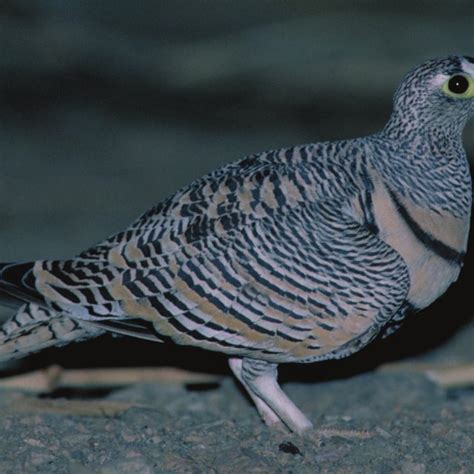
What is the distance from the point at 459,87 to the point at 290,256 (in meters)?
1.17

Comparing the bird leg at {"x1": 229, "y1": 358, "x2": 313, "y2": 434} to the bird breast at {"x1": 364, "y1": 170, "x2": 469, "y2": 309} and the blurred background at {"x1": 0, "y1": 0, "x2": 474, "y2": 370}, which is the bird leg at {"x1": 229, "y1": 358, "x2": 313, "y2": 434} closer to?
the bird breast at {"x1": 364, "y1": 170, "x2": 469, "y2": 309}

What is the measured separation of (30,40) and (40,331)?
890 cm

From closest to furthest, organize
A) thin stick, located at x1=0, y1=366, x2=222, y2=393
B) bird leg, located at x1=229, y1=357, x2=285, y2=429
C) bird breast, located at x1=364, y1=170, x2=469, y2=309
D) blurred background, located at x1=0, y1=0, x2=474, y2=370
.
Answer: bird breast, located at x1=364, y1=170, x2=469, y2=309 → bird leg, located at x1=229, y1=357, x2=285, y2=429 → thin stick, located at x1=0, y1=366, x2=222, y2=393 → blurred background, located at x1=0, y1=0, x2=474, y2=370

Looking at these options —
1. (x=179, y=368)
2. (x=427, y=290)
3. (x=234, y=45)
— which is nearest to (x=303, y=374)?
(x=179, y=368)

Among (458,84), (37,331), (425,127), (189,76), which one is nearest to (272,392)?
(37,331)

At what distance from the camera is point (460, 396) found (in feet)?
21.0

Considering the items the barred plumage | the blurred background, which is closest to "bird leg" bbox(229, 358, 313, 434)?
the barred plumage

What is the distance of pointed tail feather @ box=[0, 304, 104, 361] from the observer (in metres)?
4.89

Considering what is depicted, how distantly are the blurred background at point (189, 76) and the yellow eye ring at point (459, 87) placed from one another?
611 centimetres

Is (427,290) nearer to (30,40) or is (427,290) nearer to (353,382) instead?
(353,382)

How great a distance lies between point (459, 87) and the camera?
4.79m

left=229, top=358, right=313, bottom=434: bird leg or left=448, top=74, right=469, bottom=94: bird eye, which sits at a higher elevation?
left=448, top=74, right=469, bottom=94: bird eye

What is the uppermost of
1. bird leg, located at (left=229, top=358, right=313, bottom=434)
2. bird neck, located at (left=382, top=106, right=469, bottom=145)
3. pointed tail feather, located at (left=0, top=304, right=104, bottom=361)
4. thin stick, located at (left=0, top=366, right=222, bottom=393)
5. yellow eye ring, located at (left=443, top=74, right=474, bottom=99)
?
yellow eye ring, located at (left=443, top=74, right=474, bottom=99)

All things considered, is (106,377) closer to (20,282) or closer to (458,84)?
(20,282)
